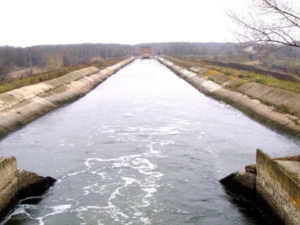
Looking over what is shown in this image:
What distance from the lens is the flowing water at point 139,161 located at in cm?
834

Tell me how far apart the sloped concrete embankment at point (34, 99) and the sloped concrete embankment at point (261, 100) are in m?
12.0

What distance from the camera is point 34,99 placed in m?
22.9

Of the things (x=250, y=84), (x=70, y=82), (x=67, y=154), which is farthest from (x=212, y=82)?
(x=67, y=154)

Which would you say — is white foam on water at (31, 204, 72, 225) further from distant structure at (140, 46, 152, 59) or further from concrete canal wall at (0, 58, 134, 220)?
distant structure at (140, 46, 152, 59)

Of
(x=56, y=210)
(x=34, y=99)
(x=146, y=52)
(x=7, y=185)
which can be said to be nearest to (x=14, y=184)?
(x=7, y=185)

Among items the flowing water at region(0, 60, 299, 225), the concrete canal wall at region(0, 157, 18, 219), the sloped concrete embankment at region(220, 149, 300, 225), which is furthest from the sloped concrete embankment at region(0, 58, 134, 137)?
the sloped concrete embankment at region(220, 149, 300, 225)

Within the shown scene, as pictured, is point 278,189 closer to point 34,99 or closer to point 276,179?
point 276,179

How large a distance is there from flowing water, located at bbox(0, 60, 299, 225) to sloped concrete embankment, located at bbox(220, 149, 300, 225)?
36 centimetres

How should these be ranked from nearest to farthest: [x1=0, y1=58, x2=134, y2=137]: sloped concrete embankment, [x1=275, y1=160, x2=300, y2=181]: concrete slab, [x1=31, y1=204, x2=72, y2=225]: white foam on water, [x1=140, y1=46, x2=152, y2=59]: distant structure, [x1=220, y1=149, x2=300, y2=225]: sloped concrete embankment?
[x1=220, y1=149, x2=300, y2=225]: sloped concrete embankment
[x1=275, y1=160, x2=300, y2=181]: concrete slab
[x1=31, y1=204, x2=72, y2=225]: white foam on water
[x1=0, y1=58, x2=134, y2=137]: sloped concrete embankment
[x1=140, y1=46, x2=152, y2=59]: distant structure

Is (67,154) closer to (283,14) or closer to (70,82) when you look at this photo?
(283,14)

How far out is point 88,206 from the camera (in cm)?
871

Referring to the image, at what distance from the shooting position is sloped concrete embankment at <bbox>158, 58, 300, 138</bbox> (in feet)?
53.9

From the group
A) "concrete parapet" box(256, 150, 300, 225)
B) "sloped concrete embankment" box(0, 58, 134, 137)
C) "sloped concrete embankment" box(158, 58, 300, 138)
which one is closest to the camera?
"concrete parapet" box(256, 150, 300, 225)

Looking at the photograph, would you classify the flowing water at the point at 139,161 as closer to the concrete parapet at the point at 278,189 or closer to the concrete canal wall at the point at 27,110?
the concrete canal wall at the point at 27,110
